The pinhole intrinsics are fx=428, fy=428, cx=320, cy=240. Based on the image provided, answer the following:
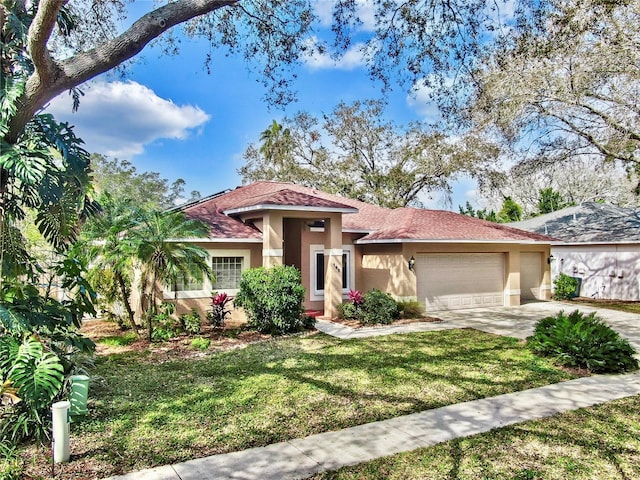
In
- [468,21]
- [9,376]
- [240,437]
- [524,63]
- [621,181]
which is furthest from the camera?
[621,181]

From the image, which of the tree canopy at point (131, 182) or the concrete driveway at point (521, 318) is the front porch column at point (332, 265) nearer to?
the concrete driveway at point (521, 318)

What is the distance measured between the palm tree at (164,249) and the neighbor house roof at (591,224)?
801 inches

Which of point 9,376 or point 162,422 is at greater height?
point 9,376

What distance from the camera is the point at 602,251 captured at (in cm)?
2189

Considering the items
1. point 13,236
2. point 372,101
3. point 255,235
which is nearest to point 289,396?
point 13,236

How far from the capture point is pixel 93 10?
900cm

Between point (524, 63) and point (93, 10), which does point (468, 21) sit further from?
point (93, 10)

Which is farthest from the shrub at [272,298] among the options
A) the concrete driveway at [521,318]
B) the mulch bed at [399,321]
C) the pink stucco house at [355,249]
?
the concrete driveway at [521,318]

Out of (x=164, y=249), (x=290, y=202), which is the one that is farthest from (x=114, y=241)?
(x=290, y=202)

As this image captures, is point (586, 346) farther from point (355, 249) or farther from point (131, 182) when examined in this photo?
point (131, 182)

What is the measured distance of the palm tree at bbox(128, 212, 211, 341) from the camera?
10852 mm

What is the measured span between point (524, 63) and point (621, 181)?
103 feet

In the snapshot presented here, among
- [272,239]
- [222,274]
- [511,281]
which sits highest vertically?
[272,239]

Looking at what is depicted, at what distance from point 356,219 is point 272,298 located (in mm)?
7456
